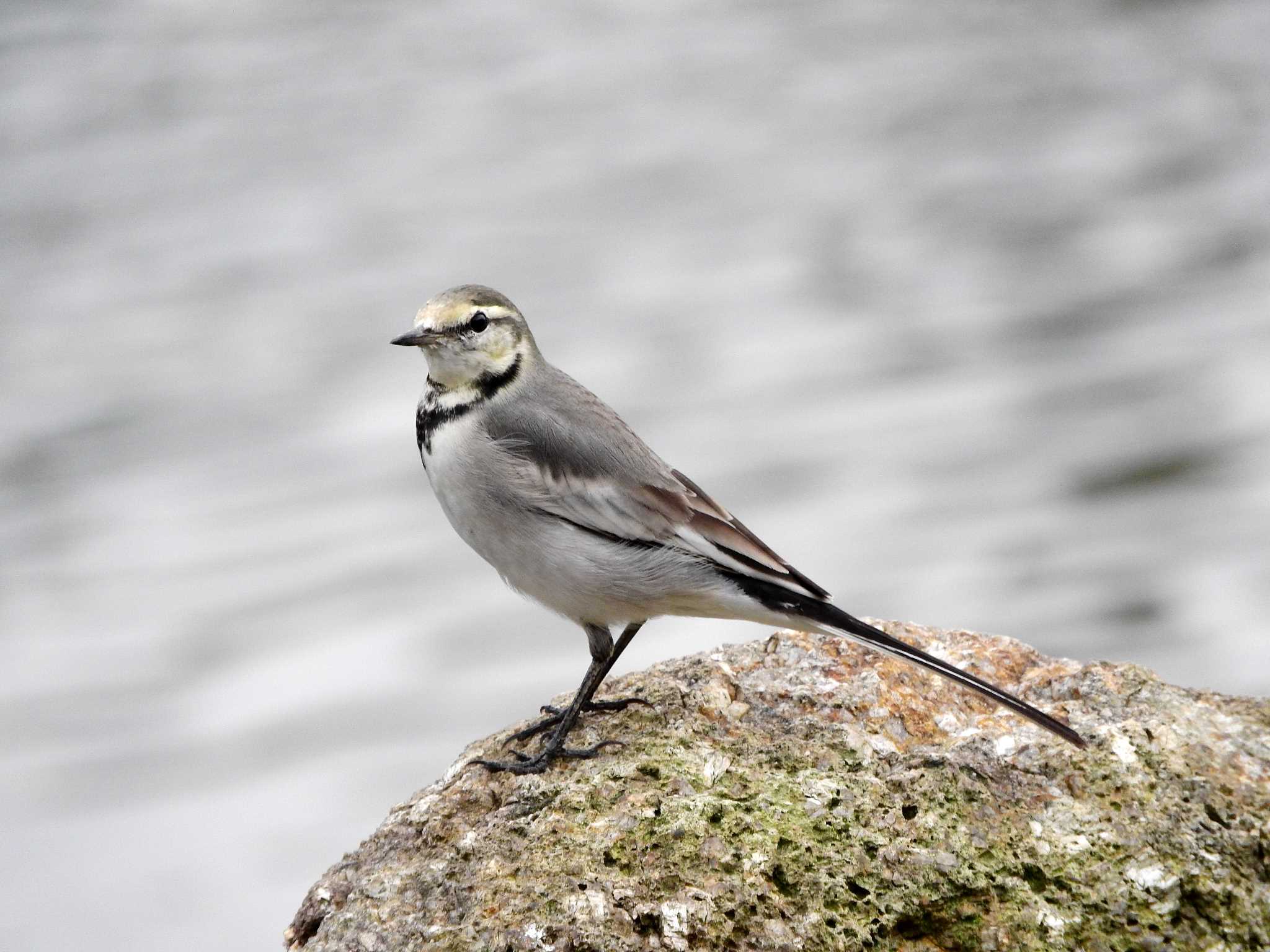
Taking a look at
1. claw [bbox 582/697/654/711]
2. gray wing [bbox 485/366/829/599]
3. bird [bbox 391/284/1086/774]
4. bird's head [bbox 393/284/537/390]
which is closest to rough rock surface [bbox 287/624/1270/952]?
claw [bbox 582/697/654/711]

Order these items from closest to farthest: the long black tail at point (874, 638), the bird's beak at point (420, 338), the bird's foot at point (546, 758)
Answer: the long black tail at point (874, 638) → the bird's foot at point (546, 758) → the bird's beak at point (420, 338)

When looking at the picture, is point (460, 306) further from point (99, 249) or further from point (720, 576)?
point (99, 249)

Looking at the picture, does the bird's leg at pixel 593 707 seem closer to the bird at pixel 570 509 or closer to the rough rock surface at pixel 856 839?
the bird at pixel 570 509

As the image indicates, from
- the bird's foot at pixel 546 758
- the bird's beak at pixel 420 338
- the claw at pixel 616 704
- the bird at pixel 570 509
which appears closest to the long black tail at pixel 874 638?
the bird at pixel 570 509

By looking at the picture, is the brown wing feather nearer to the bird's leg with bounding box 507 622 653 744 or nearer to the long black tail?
the long black tail

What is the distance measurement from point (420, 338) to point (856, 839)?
2857 millimetres

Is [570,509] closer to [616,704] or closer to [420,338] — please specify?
[616,704]

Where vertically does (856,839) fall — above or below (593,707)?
below

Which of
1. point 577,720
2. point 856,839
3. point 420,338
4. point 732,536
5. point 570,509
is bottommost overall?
point 856,839

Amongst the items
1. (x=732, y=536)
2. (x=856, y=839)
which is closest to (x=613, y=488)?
(x=732, y=536)

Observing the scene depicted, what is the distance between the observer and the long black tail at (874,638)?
4895mm

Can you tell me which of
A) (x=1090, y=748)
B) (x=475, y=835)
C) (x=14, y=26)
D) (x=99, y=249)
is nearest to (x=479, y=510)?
(x=475, y=835)

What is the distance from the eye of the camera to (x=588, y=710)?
585 cm

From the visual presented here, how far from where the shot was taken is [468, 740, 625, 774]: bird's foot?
5352 millimetres
